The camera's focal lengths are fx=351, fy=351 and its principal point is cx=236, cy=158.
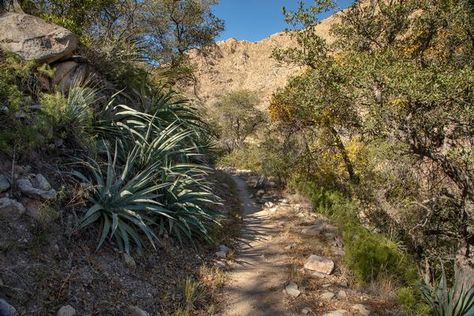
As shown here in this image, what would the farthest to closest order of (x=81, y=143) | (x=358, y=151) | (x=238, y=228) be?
(x=358, y=151) → (x=238, y=228) → (x=81, y=143)

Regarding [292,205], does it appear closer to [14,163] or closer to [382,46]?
[382,46]

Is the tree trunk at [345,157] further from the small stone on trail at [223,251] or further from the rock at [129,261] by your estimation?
the rock at [129,261]

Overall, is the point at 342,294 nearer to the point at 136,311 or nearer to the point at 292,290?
the point at 292,290

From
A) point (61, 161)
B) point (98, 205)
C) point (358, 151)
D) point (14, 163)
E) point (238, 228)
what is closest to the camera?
point (14, 163)

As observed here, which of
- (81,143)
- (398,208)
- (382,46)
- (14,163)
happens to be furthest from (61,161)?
(382,46)

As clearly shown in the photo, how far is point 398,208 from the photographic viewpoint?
7.61 meters

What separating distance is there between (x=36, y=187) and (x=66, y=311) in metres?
1.60

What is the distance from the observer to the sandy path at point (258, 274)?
4.18m

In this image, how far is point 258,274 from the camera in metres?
5.00

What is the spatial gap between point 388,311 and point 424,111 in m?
3.95

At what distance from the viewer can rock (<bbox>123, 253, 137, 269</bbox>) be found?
13.6 ft

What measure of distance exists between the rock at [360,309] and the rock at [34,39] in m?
5.84

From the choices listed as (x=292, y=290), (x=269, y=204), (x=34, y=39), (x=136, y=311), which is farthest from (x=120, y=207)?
(x=269, y=204)

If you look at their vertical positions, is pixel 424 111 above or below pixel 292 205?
above
